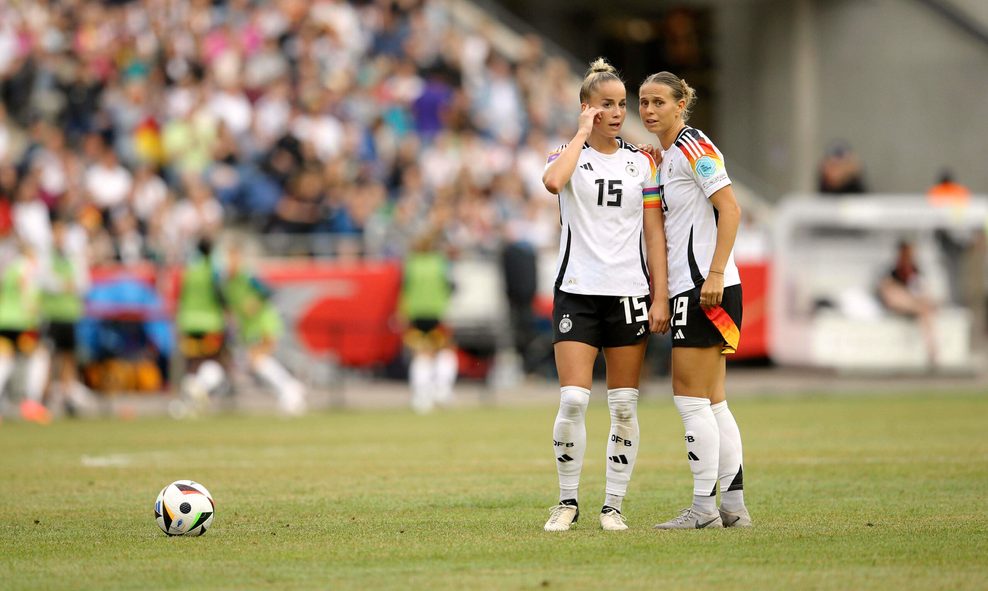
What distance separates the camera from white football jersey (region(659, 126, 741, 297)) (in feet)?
29.0

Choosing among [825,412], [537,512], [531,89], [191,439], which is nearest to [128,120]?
[531,89]

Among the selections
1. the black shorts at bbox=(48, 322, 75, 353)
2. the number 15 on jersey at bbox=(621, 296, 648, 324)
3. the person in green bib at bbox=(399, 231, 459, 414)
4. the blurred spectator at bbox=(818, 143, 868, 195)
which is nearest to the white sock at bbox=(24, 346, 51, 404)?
the black shorts at bbox=(48, 322, 75, 353)

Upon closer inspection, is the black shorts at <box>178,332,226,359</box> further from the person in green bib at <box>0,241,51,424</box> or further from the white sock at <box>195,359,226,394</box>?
the person in green bib at <box>0,241,51,424</box>

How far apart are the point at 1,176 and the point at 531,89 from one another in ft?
30.7

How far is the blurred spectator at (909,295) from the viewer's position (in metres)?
24.8

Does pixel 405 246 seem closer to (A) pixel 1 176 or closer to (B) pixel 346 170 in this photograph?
(B) pixel 346 170

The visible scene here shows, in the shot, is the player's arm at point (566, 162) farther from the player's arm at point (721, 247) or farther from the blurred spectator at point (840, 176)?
the blurred spectator at point (840, 176)

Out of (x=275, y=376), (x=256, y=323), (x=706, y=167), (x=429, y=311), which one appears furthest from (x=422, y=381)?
(x=706, y=167)

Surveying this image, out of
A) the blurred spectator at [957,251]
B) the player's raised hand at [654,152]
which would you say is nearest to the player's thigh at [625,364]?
the player's raised hand at [654,152]

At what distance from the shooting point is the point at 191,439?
16656 mm

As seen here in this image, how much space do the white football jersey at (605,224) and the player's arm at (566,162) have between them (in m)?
0.14

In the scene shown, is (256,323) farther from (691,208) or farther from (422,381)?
(691,208)

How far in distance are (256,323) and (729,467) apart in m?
13.5

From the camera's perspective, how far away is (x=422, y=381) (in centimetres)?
2184
